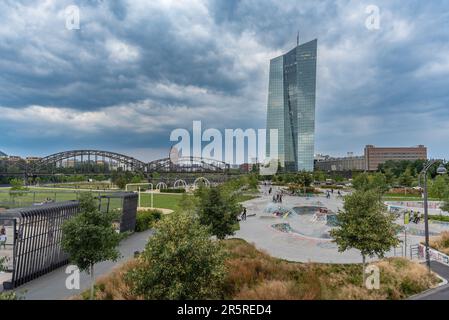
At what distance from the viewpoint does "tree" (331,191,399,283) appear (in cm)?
1404

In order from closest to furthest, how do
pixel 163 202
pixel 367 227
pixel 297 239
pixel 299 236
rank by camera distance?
pixel 367 227, pixel 297 239, pixel 299 236, pixel 163 202

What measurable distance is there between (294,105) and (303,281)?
6045 inches

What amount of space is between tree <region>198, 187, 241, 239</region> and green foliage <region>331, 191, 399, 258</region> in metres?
7.06

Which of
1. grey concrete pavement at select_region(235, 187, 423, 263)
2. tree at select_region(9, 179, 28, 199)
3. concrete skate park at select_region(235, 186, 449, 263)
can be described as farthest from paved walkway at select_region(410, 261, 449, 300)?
tree at select_region(9, 179, 28, 199)

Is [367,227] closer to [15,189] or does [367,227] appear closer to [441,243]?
[441,243]

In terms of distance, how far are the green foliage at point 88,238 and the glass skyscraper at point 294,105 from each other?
152 m

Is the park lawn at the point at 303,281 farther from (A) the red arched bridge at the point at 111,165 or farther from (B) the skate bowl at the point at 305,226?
(A) the red arched bridge at the point at 111,165

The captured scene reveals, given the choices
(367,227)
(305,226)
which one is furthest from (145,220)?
(367,227)

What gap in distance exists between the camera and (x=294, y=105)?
520ft

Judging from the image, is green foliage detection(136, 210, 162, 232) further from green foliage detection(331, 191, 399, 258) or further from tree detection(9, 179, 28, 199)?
tree detection(9, 179, 28, 199)

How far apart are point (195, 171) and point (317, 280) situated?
15552 centimetres

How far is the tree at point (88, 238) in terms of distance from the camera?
1191cm
